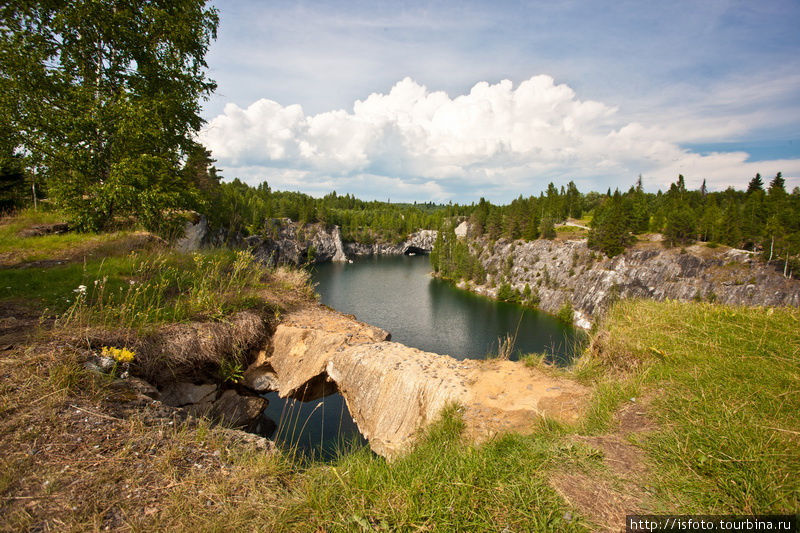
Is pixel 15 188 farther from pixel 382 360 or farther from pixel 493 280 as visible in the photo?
pixel 493 280

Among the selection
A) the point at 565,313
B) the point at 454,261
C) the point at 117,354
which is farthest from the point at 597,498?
the point at 454,261

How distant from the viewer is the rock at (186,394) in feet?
18.9

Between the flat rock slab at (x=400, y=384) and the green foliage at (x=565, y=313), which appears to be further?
the green foliage at (x=565, y=313)

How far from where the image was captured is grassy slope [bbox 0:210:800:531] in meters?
2.37

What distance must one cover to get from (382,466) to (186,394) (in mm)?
4849

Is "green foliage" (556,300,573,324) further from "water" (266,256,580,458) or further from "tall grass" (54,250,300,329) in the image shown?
"tall grass" (54,250,300,329)

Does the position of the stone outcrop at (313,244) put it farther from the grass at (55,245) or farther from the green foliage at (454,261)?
the green foliage at (454,261)

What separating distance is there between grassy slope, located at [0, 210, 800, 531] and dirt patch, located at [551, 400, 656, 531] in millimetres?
54

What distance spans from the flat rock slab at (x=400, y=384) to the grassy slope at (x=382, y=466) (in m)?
0.78

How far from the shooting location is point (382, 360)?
655cm

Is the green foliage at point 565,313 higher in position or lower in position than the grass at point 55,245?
lower

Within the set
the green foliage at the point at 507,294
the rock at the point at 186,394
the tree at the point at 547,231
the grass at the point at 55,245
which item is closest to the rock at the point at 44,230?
the grass at the point at 55,245

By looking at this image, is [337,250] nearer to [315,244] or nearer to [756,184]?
[315,244]

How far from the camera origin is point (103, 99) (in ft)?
28.1
